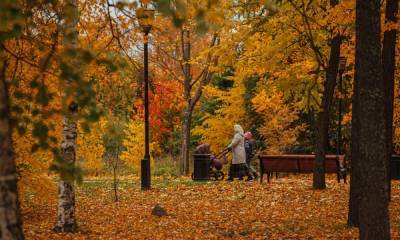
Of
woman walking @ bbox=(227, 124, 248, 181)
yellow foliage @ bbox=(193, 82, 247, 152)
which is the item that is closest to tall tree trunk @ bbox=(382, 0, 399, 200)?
woman walking @ bbox=(227, 124, 248, 181)

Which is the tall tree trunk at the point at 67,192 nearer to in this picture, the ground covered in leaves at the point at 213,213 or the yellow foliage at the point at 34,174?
the ground covered in leaves at the point at 213,213

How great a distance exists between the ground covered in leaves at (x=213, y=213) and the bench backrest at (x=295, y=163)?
48cm

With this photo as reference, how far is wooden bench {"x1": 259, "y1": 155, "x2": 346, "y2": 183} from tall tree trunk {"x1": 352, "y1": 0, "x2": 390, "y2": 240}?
374 inches

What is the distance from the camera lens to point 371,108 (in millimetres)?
7242

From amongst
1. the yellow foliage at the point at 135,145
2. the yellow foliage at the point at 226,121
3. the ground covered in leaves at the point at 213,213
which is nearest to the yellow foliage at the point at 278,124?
the yellow foliage at the point at 226,121

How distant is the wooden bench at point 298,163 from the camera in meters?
17.1

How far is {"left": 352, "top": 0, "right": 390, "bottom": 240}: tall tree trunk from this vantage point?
7234 mm

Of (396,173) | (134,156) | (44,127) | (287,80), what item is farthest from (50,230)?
(134,156)

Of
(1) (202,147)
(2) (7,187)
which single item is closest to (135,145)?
(1) (202,147)

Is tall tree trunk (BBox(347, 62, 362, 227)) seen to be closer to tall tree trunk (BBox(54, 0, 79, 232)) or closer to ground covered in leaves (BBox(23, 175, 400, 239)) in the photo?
ground covered in leaves (BBox(23, 175, 400, 239))

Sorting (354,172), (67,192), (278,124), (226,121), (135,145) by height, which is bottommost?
(67,192)

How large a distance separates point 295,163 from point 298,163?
0.09 metres

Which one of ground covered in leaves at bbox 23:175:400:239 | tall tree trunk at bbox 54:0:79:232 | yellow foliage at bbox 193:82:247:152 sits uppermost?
yellow foliage at bbox 193:82:247:152

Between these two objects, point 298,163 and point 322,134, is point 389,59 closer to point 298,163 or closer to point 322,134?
point 322,134
